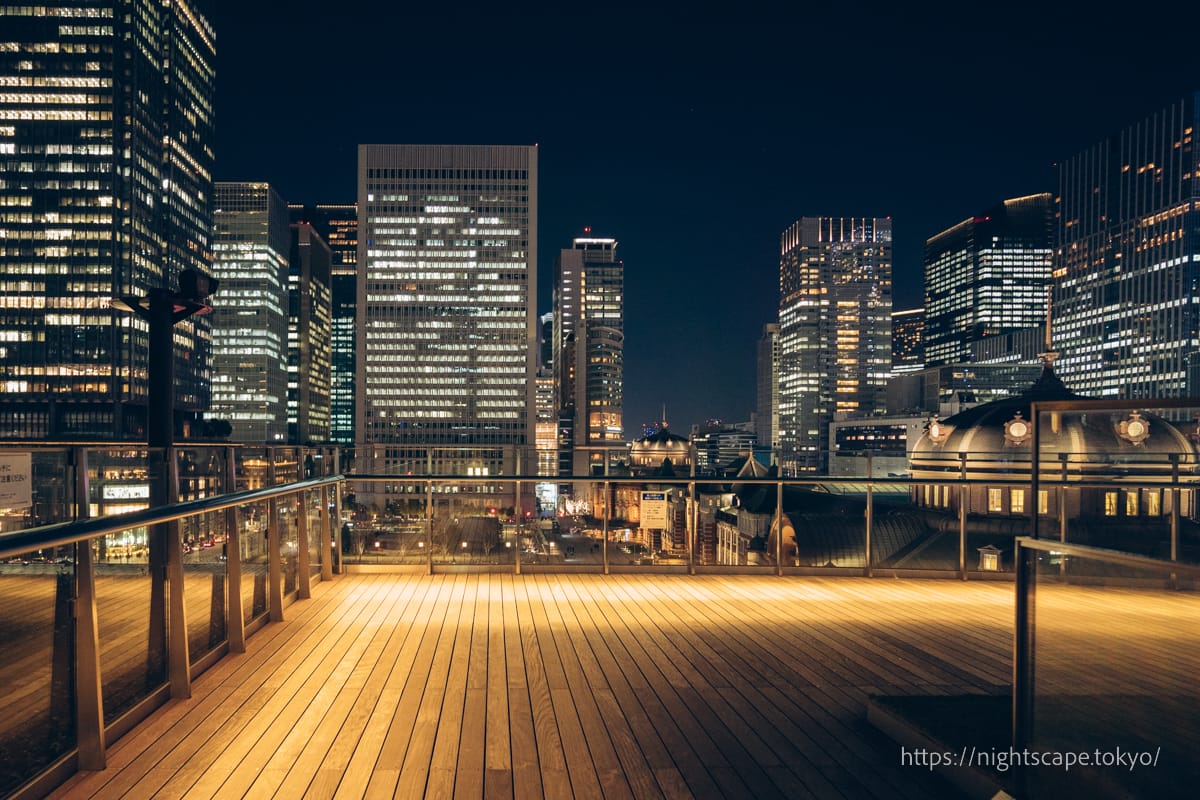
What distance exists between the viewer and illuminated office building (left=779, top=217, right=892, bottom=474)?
18588cm

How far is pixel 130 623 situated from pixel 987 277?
204m

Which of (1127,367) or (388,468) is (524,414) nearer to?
(1127,367)

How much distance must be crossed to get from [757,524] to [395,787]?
31.1 meters

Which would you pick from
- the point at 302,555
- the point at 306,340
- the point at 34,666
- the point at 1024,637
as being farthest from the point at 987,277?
the point at 34,666

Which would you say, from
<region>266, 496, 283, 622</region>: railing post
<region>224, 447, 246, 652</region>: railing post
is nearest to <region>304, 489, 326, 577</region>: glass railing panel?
<region>266, 496, 283, 622</region>: railing post

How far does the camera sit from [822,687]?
12.8 feet

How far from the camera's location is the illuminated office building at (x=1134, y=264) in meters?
86.6

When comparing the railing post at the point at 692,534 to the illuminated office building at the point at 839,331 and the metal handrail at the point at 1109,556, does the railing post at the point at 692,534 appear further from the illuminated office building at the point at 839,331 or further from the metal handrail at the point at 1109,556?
the illuminated office building at the point at 839,331

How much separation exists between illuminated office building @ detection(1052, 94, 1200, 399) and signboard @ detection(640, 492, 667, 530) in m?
96.5

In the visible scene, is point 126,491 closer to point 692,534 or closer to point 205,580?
point 205,580

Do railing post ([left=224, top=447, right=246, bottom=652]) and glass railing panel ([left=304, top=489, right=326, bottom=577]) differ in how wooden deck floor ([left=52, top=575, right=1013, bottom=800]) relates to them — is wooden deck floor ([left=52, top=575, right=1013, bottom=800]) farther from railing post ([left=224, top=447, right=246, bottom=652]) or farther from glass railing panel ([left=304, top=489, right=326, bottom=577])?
glass railing panel ([left=304, top=489, right=326, bottom=577])

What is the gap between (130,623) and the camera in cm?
325

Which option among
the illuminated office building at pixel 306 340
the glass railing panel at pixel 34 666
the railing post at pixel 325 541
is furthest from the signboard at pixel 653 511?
the illuminated office building at pixel 306 340

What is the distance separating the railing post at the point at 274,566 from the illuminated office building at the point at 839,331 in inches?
7326
